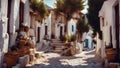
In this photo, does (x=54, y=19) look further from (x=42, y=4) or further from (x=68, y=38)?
(x=42, y=4)

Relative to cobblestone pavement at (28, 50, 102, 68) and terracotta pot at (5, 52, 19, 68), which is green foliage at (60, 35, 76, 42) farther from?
terracotta pot at (5, 52, 19, 68)

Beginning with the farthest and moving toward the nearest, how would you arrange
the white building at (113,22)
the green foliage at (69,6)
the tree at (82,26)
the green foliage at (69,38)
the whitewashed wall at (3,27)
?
the tree at (82,26) < the green foliage at (69,6) < the green foliage at (69,38) < the white building at (113,22) < the whitewashed wall at (3,27)

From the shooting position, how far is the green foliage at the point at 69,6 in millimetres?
32094

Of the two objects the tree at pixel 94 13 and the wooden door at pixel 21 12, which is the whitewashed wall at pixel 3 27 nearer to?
the wooden door at pixel 21 12

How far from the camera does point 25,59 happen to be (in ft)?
43.2

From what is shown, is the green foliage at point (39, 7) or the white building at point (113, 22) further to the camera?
the green foliage at point (39, 7)

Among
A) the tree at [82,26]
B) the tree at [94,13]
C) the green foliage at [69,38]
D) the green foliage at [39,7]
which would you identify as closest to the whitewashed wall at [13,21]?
the green foliage at [39,7]

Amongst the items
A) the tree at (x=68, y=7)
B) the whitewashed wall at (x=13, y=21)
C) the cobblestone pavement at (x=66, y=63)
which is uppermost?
the tree at (x=68, y=7)

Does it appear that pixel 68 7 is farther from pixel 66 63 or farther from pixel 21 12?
pixel 66 63

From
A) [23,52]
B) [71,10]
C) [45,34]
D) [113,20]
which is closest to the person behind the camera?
[23,52]

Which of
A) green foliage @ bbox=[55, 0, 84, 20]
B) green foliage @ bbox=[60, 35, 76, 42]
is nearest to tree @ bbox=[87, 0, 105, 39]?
green foliage @ bbox=[60, 35, 76, 42]

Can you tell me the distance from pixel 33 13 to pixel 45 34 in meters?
10.4

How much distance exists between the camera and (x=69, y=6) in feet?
106

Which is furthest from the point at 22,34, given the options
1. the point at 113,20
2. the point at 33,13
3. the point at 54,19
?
the point at 54,19
